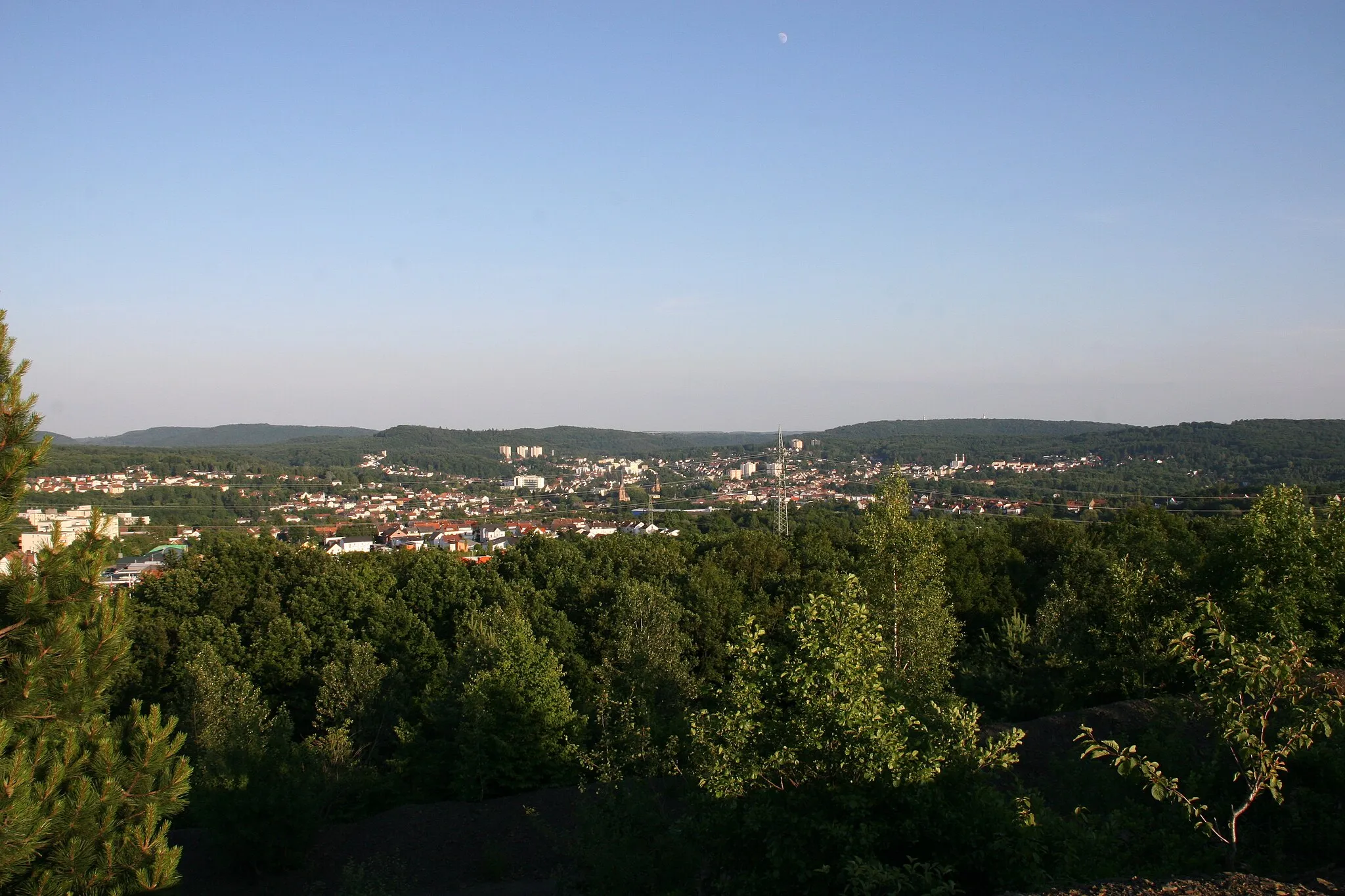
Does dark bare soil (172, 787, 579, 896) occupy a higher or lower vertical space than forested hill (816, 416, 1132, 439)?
lower

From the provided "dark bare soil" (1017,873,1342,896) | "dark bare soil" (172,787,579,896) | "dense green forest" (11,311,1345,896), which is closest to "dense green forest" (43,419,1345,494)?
"dense green forest" (11,311,1345,896)

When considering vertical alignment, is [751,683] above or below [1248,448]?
below

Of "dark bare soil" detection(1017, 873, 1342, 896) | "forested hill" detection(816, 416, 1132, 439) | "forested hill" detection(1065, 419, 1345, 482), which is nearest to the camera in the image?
"dark bare soil" detection(1017, 873, 1342, 896)

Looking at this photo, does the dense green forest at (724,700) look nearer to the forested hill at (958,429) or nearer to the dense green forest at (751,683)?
the dense green forest at (751,683)

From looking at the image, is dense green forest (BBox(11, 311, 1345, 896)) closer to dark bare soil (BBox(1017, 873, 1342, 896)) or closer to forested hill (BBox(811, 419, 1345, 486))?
dark bare soil (BBox(1017, 873, 1342, 896))

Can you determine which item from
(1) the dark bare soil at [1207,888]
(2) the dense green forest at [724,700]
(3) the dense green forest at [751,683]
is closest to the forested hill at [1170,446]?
(3) the dense green forest at [751,683]

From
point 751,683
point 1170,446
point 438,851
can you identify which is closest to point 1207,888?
point 751,683

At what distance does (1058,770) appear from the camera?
13602 mm

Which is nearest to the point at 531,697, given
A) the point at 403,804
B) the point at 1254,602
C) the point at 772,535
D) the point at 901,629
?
the point at 403,804

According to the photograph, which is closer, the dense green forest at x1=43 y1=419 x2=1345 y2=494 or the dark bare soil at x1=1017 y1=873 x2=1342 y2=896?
the dark bare soil at x1=1017 y1=873 x2=1342 y2=896

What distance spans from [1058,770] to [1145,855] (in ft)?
13.6

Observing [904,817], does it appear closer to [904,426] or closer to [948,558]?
[948,558]

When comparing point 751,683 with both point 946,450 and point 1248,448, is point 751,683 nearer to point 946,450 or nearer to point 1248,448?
point 1248,448

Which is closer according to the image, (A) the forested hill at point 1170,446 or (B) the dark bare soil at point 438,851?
(B) the dark bare soil at point 438,851
